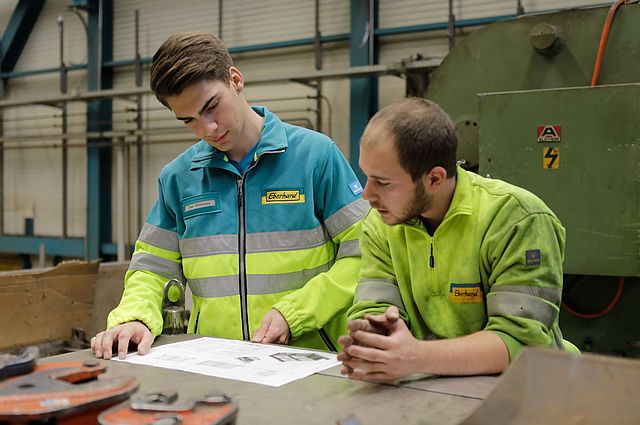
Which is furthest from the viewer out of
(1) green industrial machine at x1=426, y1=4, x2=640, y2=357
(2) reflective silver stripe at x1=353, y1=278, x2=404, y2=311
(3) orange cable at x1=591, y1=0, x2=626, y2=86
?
(3) orange cable at x1=591, y1=0, x2=626, y2=86

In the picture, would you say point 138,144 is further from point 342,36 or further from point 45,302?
point 45,302

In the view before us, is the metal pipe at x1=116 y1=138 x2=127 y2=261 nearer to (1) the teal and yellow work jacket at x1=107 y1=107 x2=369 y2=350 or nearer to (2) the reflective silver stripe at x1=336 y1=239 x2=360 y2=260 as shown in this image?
(1) the teal and yellow work jacket at x1=107 y1=107 x2=369 y2=350

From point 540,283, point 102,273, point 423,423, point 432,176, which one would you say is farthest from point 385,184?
point 102,273

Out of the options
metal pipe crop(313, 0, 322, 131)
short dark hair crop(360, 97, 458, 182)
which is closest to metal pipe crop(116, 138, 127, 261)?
metal pipe crop(313, 0, 322, 131)

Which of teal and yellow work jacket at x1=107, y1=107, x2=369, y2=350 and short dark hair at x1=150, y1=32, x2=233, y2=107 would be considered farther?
teal and yellow work jacket at x1=107, y1=107, x2=369, y2=350

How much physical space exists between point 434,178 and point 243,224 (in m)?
0.51

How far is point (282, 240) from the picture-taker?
5.08 ft

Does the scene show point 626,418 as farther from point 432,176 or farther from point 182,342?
point 182,342

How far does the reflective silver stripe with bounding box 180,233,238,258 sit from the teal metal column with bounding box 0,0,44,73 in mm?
5149

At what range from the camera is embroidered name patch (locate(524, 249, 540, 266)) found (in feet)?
3.88

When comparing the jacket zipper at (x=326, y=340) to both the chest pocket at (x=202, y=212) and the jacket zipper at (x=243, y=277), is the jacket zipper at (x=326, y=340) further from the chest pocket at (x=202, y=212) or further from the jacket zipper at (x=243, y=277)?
the chest pocket at (x=202, y=212)

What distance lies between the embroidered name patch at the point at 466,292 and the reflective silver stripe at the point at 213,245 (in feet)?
1.78

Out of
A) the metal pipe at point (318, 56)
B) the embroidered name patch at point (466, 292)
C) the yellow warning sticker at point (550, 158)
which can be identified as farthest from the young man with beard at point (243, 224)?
the metal pipe at point (318, 56)

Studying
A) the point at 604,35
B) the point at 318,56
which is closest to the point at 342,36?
the point at 318,56
